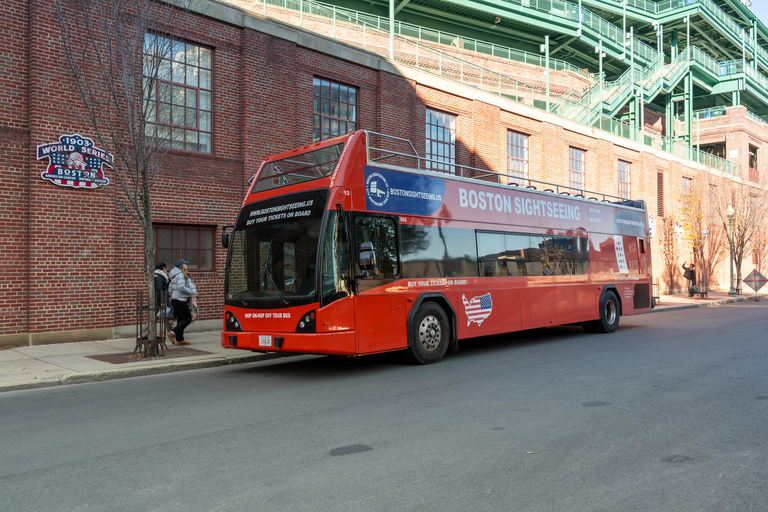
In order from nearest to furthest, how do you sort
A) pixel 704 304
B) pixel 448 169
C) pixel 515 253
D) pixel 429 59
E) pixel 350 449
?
pixel 350 449 < pixel 515 253 < pixel 429 59 < pixel 448 169 < pixel 704 304

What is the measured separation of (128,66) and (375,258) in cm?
595

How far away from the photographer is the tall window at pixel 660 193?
112 ft

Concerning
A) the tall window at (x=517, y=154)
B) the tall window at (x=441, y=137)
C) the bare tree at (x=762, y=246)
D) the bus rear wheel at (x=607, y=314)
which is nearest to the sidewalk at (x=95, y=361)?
the bus rear wheel at (x=607, y=314)

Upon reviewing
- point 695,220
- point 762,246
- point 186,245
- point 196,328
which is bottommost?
point 196,328

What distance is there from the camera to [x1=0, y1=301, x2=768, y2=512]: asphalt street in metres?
3.98

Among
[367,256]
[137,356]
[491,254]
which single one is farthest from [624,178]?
[137,356]

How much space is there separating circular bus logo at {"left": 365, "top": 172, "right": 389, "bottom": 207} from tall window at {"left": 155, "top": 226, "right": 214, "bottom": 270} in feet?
22.7

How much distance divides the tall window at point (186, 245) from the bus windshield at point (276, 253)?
4.92 m

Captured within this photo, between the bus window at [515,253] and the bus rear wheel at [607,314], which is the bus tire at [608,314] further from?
the bus window at [515,253]

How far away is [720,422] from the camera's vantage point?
227 inches

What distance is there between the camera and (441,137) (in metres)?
21.7

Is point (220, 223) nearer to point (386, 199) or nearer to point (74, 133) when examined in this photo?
point (74, 133)

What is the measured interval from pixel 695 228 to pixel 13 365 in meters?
31.9

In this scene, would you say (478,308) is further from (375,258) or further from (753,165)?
(753,165)
